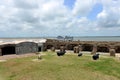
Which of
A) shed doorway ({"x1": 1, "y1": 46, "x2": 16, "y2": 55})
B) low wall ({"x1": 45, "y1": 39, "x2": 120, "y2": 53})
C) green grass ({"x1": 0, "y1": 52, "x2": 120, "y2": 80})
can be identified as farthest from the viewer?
shed doorway ({"x1": 1, "y1": 46, "x2": 16, "y2": 55})

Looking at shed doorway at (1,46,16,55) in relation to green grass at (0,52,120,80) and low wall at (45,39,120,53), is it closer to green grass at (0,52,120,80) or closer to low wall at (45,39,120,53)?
low wall at (45,39,120,53)

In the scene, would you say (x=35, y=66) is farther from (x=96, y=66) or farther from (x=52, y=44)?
(x=52, y=44)

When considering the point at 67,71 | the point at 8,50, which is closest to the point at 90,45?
the point at 8,50

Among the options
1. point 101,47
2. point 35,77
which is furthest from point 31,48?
point 35,77

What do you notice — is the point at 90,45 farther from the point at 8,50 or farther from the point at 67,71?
the point at 67,71

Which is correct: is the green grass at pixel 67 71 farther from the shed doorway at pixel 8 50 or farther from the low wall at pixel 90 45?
the shed doorway at pixel 8 50

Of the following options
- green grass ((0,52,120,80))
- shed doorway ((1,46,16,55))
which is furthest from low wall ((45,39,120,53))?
green grass ((0,52,120,80))

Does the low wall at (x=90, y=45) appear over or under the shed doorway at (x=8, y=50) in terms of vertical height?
over

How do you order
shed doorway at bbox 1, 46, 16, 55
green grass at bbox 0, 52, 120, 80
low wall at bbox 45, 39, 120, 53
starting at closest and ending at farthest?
green grass at bbox 0, 52, 120, 80 → low wall at bbox 45, 39, 120, 53 → shed doorway at bbox 1, 46, 16, 55

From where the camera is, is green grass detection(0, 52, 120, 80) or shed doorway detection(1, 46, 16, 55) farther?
shed doorway detection(1, 46, 16, 55)

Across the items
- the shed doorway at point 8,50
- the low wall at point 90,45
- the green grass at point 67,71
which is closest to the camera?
the green grass at point 67,71

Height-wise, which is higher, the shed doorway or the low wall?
the low wall

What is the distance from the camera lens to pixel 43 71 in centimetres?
3434

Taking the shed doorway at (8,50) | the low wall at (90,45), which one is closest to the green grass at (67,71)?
the low wall at (90,45)
